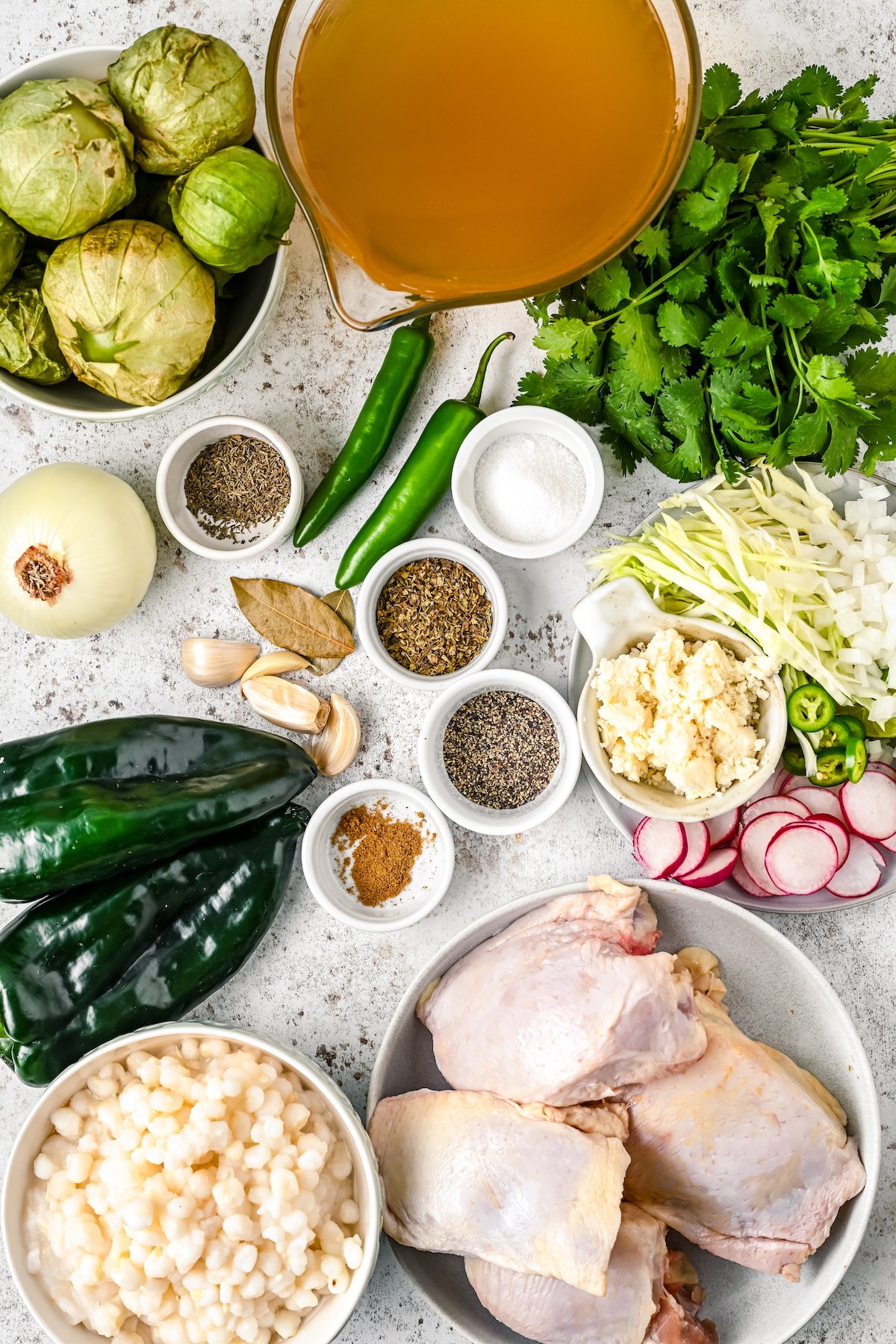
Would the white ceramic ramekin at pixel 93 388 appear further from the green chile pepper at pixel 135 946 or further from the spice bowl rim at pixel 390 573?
the green chile pepper at pixel 135 946

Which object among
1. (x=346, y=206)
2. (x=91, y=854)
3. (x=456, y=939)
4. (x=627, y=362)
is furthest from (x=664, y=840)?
(x=346, y=206)

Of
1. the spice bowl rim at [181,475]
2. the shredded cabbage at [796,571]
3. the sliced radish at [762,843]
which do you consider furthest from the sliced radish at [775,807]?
the spice bowl rim at [181,475]

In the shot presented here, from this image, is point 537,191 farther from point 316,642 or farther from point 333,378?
point 316,642

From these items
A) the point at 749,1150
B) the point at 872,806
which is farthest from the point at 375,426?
the point at 749,1150

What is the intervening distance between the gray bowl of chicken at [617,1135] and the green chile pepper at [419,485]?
81cm

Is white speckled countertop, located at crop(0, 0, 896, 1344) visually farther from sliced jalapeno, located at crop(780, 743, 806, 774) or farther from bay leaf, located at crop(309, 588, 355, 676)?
sliced jalapeno, located at crop(780, 743, 806, 774)

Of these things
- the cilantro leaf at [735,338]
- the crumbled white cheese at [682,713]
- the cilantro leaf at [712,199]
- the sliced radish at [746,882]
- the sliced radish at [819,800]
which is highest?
the cilantro leaf at [712,199]

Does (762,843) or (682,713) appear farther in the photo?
(762,843)

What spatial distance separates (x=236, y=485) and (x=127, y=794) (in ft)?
2.28

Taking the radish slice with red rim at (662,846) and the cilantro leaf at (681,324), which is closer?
the cilantro leaf at (681,324)

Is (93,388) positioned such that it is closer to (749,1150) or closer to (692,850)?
(692,850)

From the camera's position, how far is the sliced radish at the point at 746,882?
80.3 inches

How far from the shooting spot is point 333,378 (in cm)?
222

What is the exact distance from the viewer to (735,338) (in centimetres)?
177
